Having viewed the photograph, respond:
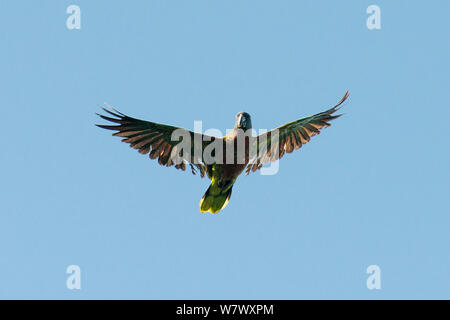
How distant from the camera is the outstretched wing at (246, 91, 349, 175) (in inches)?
607

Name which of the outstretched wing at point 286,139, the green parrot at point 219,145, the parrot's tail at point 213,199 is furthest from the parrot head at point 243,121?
the parrot's tail at point 213,199

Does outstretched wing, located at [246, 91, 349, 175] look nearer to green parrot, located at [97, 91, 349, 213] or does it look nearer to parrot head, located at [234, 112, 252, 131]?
green parrot, located at [97, 91, 349, 213]

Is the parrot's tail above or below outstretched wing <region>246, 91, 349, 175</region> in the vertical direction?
below

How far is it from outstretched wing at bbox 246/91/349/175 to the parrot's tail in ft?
2.40

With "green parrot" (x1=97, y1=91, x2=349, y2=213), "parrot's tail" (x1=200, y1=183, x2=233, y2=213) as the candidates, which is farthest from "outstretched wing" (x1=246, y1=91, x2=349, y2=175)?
"parrot's tail" (x1=200, y1=183, x2=233, y2=213)

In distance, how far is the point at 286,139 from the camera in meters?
15.6

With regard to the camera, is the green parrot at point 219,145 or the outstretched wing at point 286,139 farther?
the outstretched wing at point 286,139

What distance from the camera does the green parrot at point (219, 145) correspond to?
14789mm

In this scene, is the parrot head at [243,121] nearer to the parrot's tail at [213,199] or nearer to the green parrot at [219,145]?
the green parrot at [219,145]

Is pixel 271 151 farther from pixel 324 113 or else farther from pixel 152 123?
pixel 152 123

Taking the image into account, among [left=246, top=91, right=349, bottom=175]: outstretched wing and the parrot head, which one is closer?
the parrot head

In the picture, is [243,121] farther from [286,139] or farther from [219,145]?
[286,139]

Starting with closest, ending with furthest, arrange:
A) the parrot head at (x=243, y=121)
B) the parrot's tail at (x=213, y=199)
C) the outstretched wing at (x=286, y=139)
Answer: the parrot head at (x=243, y=121) → the parrot's tail at (x=213, y=199) → the outstretched wing at (x=286, y=139)
